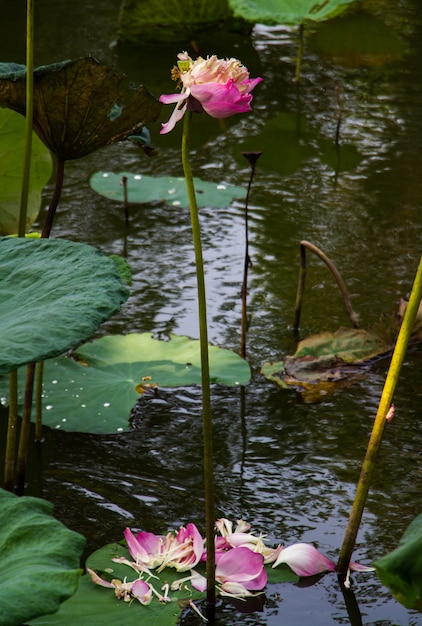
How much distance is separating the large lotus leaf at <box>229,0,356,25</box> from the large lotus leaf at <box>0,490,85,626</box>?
3608mm

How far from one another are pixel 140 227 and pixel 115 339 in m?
0.90

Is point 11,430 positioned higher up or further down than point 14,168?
further down

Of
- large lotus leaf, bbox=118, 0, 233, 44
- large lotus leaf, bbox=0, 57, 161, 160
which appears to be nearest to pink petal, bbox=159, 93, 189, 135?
large lotus leaf, bbox=0, 57, 161, 160

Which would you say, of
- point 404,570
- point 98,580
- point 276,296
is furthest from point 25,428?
point 276,296

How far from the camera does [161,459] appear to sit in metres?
1.81

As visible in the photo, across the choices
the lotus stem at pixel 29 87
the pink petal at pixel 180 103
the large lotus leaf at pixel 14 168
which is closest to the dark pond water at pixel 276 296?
the large lotus leaf at pixel 14 168

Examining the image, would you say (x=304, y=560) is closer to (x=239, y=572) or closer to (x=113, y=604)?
(x=239, y=572)

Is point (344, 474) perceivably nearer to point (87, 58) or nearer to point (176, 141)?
point (87, 58)

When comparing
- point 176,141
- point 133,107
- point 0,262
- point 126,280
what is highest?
point 133,107

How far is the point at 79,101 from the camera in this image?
5.04ft

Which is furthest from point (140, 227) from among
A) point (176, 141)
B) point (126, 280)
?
point (126, 280)

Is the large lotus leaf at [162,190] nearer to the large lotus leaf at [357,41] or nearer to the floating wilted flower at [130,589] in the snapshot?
the floating wilted flower at [130,589]

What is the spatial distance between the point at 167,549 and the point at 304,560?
0.68 ft

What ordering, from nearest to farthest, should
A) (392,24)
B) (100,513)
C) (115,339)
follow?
1. (100,513)
2. (115,339)
3. (392,24)
